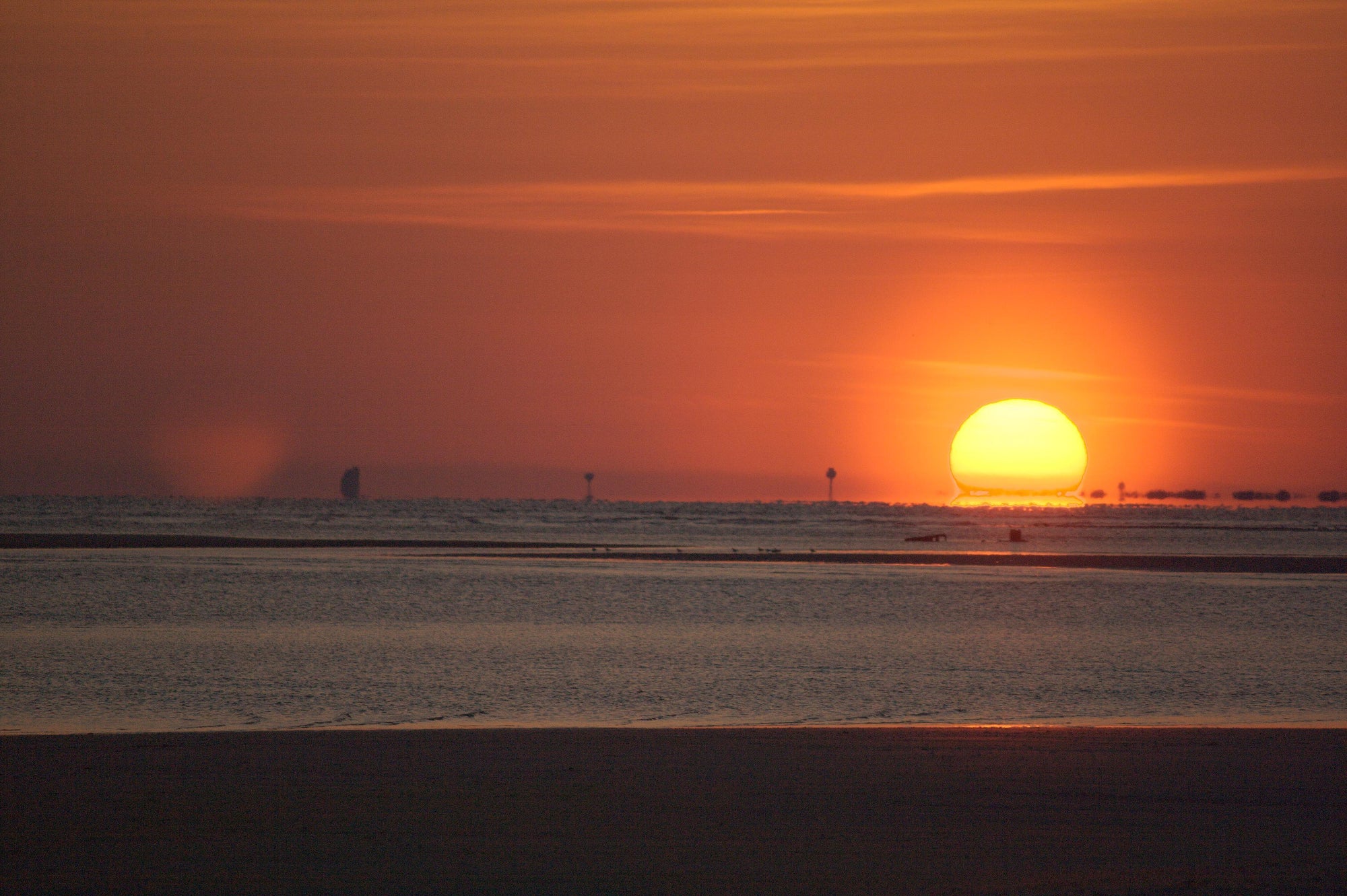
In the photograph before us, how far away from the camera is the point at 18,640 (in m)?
26.2

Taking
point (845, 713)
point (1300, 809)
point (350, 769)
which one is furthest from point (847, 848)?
point (845, 713)

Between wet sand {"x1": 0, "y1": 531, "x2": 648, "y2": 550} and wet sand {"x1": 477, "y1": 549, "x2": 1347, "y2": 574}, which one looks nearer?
wet sand {"x1": 477, "y1": 549, "x2": 1347, "y2": 574}

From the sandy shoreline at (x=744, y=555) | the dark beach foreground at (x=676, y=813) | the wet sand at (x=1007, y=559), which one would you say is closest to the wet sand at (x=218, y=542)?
the sandy shoreline at (x=744, y=555)

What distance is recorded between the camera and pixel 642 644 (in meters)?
27.5

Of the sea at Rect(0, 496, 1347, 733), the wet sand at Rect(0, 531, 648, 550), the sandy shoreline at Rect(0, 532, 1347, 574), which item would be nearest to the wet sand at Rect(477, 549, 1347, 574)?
the sandy shoreline at Rect(0, 532, 1347, 574)

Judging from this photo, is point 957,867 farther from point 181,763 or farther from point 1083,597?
point 1083,597

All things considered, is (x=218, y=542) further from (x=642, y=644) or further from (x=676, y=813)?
(x=676, y=813)

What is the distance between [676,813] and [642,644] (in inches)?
621

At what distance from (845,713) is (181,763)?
8.86 m

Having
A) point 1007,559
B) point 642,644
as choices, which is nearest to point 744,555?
point 1007,559

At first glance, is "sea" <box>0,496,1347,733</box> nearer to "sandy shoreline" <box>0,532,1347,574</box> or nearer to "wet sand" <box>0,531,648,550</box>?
"sandy shoreline" <box>0,532,1347,574</box>

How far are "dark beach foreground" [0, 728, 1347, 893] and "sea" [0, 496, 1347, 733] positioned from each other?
2723 mm

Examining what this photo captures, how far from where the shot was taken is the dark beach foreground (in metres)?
9.80

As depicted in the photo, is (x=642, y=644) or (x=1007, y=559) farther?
(x=1007, y=559)
